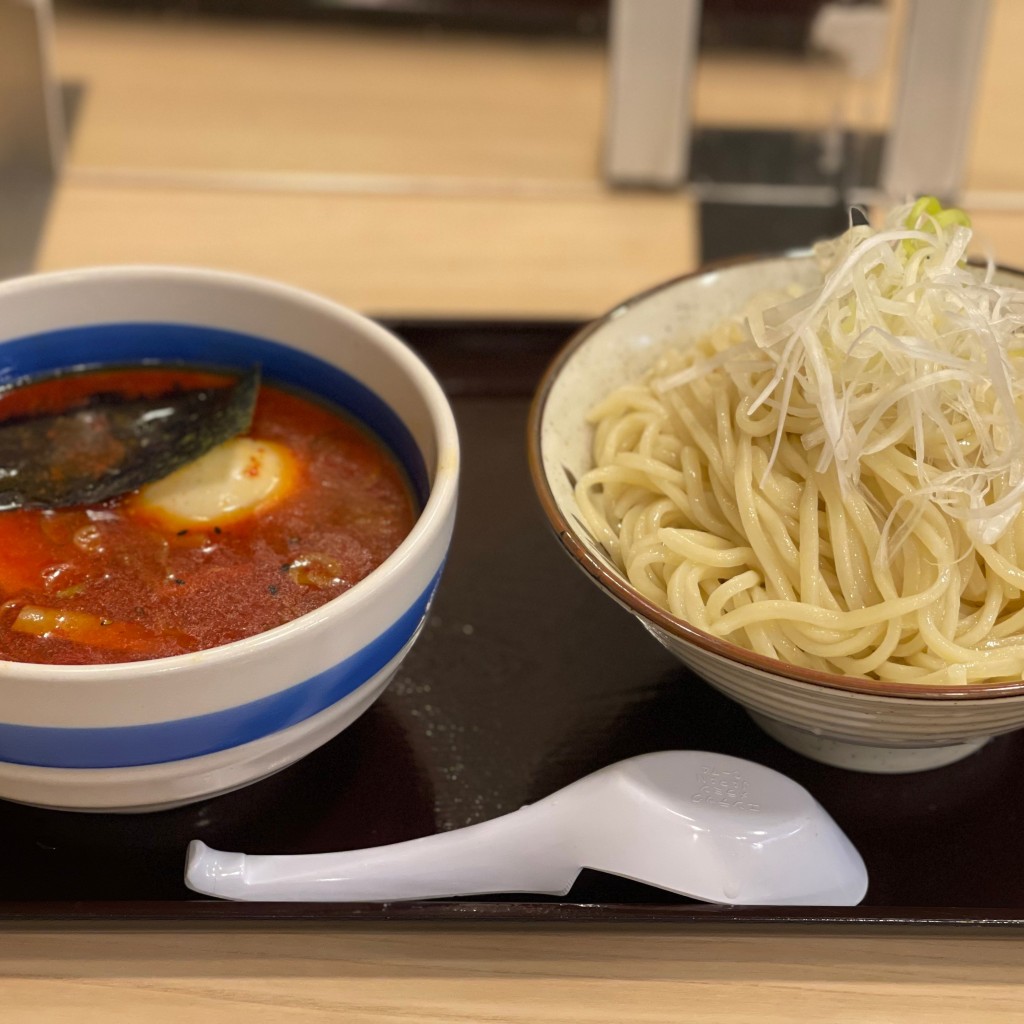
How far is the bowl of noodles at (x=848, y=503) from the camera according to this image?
1.09 m

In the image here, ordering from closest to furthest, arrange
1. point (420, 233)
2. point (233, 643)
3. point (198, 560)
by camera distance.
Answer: point (233, 643) → point (198, 560) → point (420, 233)

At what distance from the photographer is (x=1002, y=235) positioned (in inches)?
88.2

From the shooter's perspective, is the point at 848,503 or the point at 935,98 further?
the point at 935,98

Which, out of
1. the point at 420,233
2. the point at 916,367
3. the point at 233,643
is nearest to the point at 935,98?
the point at 420,233

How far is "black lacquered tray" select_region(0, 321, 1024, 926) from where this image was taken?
3.33 ft

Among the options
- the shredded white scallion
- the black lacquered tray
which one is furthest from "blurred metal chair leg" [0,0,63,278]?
the shredded white scallion

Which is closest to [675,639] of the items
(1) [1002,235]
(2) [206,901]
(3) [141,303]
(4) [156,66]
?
(2) [206,901]

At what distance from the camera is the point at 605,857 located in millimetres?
1022

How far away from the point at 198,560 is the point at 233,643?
0.67 feet

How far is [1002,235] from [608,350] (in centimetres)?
117

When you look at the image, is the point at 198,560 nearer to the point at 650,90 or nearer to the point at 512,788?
the point at 512,788

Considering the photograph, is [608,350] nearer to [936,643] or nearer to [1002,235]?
[936,643]

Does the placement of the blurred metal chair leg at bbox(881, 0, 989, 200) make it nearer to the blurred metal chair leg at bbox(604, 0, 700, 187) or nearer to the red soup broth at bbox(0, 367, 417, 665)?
the blurred metal chair leg at bbox(604, 0, 700, 187)

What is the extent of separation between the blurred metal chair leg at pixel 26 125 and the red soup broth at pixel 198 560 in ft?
3.30
